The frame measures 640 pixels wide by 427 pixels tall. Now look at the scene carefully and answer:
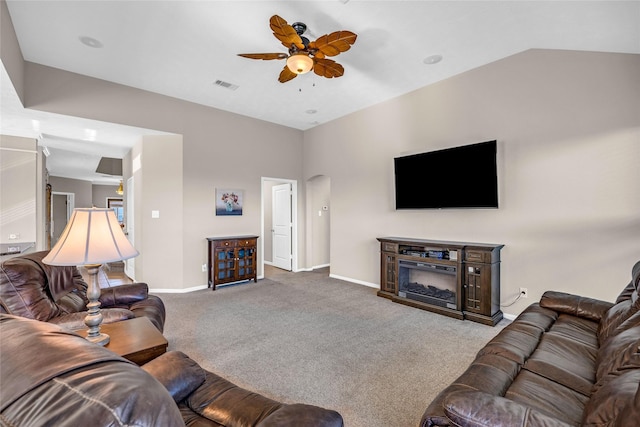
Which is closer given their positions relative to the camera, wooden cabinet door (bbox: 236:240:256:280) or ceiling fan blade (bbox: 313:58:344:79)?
ceiling fan blade (bbox: 313:58:344:79)

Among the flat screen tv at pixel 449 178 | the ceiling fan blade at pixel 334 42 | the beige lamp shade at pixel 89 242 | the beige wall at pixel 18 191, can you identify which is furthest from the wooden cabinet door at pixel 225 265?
the ceiling fan blade at pixel 334 42

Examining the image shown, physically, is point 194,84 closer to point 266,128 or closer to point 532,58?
point 266,128

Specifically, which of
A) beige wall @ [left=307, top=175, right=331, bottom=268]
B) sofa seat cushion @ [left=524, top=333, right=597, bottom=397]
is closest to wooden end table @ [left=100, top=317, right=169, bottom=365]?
sofa seat cushion @ [left=524, top=333, right=597, bottom=397]

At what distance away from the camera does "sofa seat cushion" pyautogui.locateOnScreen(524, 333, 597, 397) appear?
1551 millimetres

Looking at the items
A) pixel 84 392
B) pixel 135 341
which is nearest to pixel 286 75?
pixel 135 341

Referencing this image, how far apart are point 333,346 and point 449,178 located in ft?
9.21

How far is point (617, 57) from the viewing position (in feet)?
9.97

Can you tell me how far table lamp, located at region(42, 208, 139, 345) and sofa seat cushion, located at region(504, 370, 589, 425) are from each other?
7.14 ft

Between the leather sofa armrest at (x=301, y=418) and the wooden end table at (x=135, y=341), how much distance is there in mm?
948

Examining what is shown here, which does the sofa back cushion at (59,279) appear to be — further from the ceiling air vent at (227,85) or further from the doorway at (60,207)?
the doorway at (60,207)

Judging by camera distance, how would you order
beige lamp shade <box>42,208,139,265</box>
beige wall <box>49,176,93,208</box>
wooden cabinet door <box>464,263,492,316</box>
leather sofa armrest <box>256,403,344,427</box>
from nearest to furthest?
1. leather sofa armrest <box>256,403,344,427</box>
2. beige lamp shade <box>42,208,139,265</box>
3. wooden cabinet door <box>464,263,492,316</box>
4. beige wall <box>49,176,93,208</box>

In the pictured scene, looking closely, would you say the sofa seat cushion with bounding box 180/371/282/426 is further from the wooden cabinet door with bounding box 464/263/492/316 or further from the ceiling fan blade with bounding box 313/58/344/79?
the wooden cabinet door with bounding box 464/263/492/316

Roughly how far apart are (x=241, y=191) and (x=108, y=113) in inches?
95.2

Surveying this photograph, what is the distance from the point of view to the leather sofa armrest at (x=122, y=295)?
267cm
